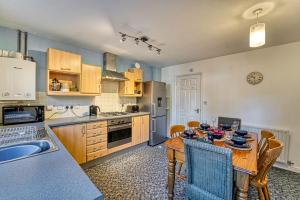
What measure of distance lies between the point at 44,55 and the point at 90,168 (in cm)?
225

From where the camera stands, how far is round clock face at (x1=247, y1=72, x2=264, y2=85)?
10.1ft

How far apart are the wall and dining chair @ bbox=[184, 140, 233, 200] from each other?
8.62ft

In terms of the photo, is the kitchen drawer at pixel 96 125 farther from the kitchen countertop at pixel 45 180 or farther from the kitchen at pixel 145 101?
the kitchen countertop at pixel 45 180

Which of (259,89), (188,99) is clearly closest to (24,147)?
(188,99)

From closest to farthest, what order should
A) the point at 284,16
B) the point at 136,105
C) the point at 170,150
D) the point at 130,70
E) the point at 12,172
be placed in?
the point at 12,172, the point at 170,150, the point at 284,16, the point at 130,70, the point at 136,105

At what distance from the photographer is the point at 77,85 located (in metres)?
2.98

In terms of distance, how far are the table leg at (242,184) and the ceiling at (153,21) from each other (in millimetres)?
1749

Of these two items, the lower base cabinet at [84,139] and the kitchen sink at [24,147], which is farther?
the lower base cabinet at [84,139]

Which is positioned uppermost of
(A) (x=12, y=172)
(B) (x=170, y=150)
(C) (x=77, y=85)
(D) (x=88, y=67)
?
(D) (x=88, y=67)

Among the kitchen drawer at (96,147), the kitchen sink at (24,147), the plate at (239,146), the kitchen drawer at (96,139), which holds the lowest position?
the kitchen drawer at (96,147)

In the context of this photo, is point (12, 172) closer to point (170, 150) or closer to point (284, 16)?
point (170, 150)

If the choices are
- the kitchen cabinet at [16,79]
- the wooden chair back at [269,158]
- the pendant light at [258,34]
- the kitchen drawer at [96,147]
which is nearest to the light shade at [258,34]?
the pendant light at [258,34]

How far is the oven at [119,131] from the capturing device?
308 centimetres

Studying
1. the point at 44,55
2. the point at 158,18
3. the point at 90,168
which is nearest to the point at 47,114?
the point at 44,55
